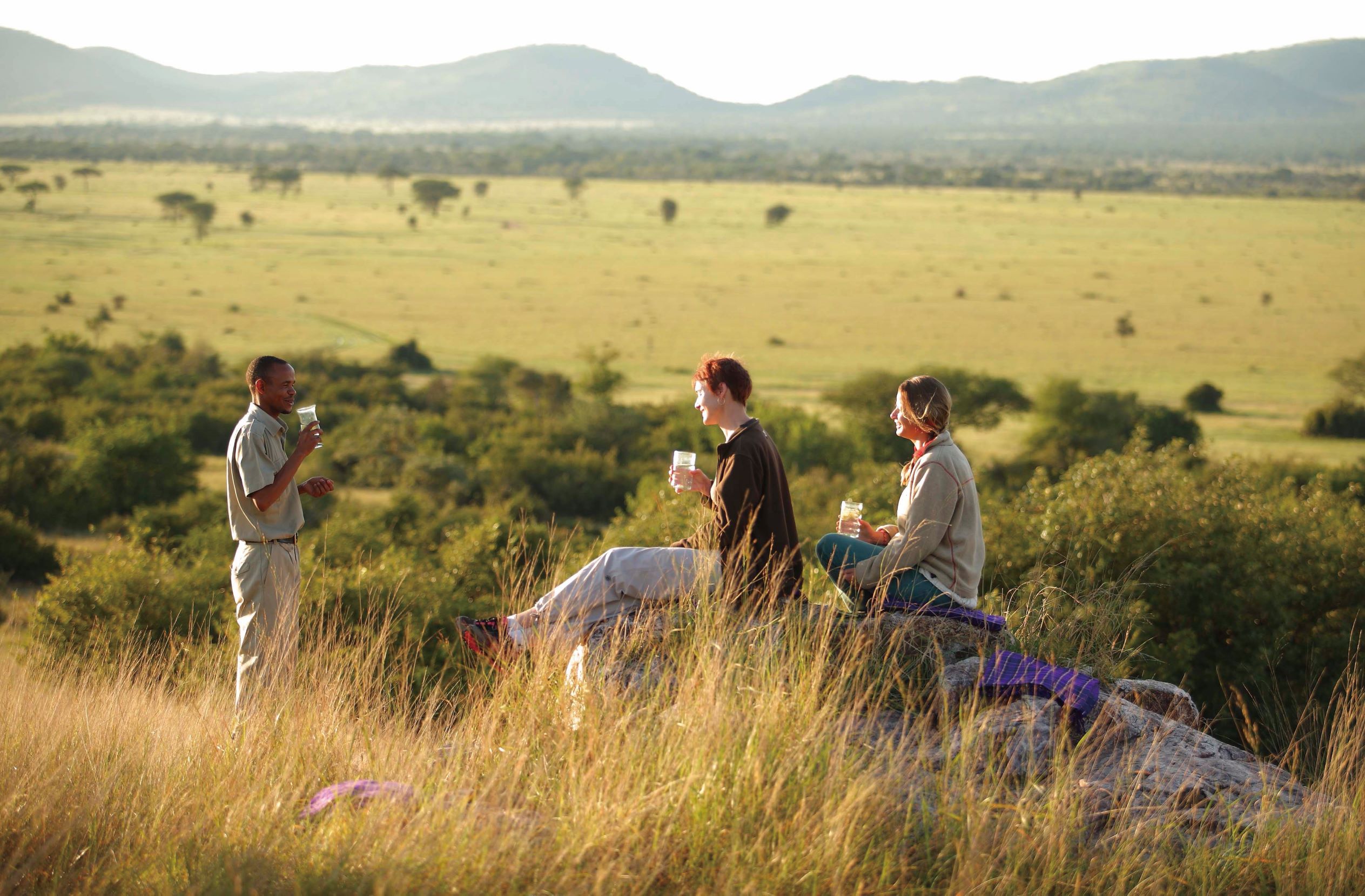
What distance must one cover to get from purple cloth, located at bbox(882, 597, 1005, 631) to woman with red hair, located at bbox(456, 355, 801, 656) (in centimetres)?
39

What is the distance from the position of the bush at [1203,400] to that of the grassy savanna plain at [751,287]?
0.99 meters

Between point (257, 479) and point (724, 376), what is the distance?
1912mm

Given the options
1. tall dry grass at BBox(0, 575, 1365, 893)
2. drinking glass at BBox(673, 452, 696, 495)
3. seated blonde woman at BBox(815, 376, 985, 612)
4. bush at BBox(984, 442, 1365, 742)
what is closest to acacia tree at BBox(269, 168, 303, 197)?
bush at BBox(984, 442, 1365, 742)

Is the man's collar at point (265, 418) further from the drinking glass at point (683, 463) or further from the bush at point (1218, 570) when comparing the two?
the bush at point (1218, 570)

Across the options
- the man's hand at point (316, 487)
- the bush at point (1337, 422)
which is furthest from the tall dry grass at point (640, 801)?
the bush at point (1337, 422)

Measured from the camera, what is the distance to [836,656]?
14.0 feet

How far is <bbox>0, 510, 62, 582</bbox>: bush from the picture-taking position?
17.7 m

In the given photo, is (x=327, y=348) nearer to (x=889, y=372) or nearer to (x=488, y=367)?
(x=488, y=367)

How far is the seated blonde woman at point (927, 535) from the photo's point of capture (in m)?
4.51

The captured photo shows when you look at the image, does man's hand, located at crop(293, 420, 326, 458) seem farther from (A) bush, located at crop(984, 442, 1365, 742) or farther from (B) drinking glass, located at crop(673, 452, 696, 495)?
(A) bush, located at crop(984, 442, 1365, 742)

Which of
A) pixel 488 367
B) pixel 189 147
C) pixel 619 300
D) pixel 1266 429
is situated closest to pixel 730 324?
pixel 619 300

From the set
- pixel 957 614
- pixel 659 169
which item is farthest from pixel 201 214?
pixel 957 614

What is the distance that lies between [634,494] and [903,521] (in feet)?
68.8

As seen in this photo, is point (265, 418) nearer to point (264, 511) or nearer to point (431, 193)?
point (264, 511)
